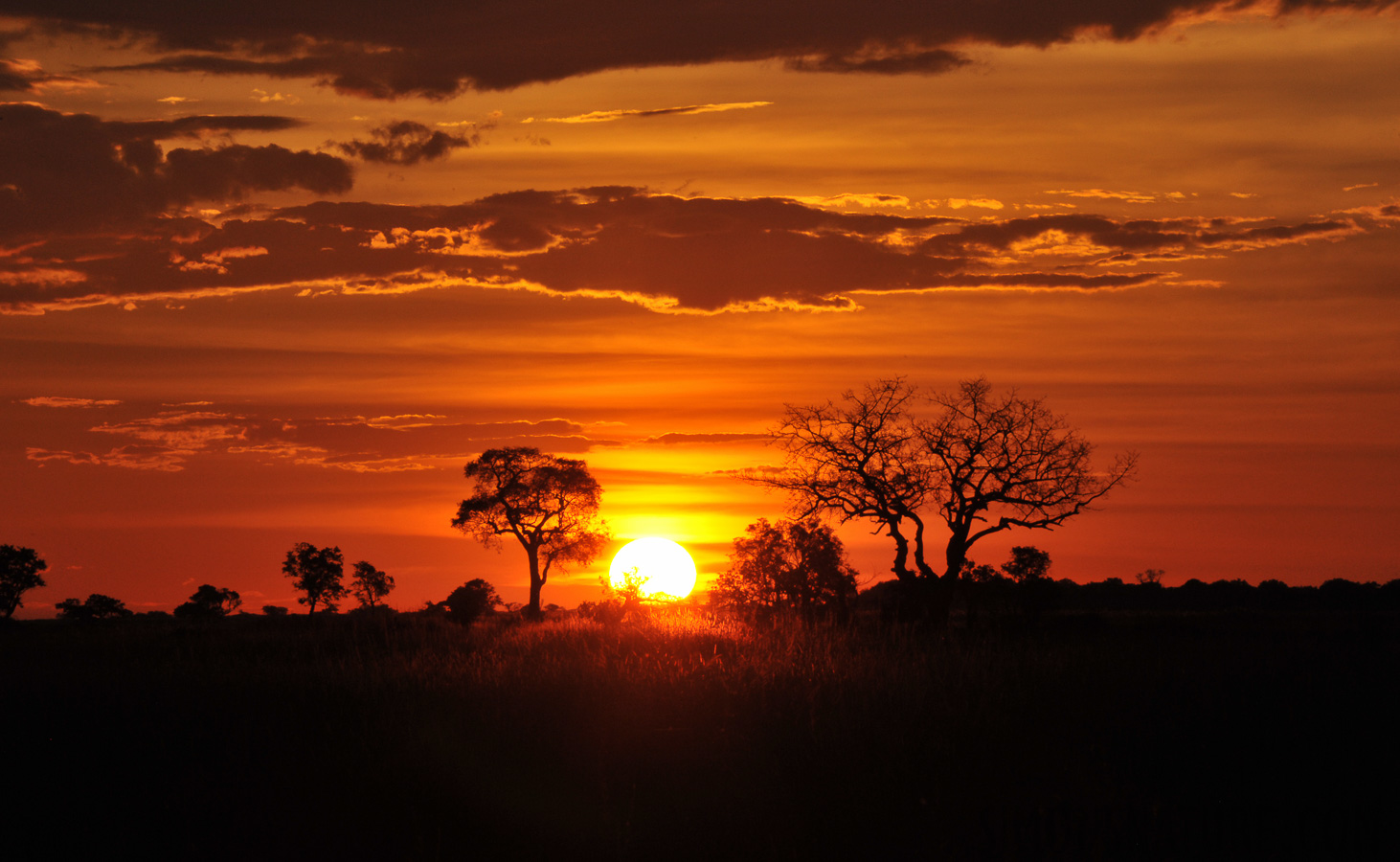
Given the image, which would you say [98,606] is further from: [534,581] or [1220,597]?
[1220,597]

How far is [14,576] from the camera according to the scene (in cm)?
7469

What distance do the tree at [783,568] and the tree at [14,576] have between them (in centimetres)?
5321

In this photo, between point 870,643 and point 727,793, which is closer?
point 727,793

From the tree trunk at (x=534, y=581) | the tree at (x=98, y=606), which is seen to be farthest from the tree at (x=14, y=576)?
the tree trunk at (x=534, y=581)

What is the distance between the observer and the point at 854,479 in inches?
1660

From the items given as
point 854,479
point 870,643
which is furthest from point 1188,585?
point 870,643

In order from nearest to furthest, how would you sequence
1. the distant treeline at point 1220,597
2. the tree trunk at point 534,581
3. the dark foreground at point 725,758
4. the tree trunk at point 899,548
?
the dark foreground at point 725,758 < the tree trunk at point 899,548 < the tree trunk at point 534,581 < the distant treeline at point 1220,597

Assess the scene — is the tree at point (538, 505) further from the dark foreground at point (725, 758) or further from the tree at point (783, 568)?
the dark foreground at point (725, 758)

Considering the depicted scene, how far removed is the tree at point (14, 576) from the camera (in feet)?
243

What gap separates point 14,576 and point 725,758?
3254 inches

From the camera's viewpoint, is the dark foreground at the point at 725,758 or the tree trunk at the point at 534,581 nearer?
the dark foreground at the point at 725,758

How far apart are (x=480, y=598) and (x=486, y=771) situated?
42456 millimetres

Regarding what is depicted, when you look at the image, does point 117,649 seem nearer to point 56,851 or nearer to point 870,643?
point 56,851

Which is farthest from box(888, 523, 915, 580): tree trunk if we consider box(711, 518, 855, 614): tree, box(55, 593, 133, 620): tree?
box(55, 593, 133, 620): tree
